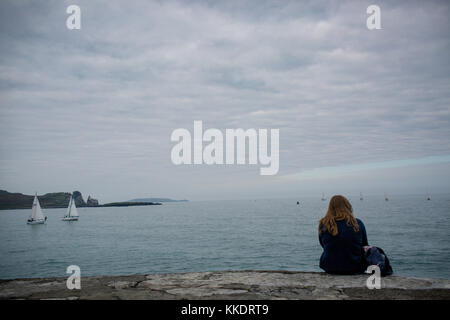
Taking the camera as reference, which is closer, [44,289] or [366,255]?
[44,289]

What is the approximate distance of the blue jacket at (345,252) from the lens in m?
5.26

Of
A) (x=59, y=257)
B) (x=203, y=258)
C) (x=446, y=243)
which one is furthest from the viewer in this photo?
(x=59, y=257)

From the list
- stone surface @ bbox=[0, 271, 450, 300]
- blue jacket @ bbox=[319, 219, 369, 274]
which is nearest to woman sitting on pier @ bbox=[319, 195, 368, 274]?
blue jacket @ bbox=[319, 219, 369, 274]

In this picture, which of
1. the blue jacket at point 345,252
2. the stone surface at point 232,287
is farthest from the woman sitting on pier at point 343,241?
the stone surface at point 232,287

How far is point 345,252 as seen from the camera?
5.27 meters

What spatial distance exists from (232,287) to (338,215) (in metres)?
2.19

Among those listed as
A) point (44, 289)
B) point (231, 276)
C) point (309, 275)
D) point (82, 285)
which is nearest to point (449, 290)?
point (309, 275)

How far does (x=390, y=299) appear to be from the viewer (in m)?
3.78

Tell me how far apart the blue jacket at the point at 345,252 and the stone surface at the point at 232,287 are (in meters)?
0.20

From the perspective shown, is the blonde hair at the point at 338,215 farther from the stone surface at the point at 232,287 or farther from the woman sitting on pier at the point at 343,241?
the stone surface at the point at 232,287

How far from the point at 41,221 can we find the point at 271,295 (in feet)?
329

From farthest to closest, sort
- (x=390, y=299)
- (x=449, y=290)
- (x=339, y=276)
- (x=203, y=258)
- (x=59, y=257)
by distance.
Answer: (x=59, y=257)
(x=203, y=258)
(x=339, y=276)
(x=449, y=290)
(x=390, y=299)

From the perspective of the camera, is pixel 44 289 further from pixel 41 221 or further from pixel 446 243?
pixel 41 221

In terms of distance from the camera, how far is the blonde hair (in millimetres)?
5344
